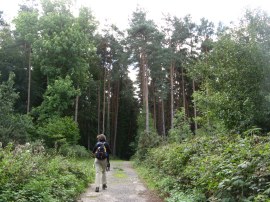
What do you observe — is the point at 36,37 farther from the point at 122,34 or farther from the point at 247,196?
the point at 247,196

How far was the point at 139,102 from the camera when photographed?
183 feet

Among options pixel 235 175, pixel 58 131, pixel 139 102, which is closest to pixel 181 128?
pixel 58 131

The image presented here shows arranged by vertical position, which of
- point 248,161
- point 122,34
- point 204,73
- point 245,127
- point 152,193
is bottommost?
point 152,193

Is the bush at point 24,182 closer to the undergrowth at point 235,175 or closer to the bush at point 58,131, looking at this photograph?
the undergrowth at point 235,175

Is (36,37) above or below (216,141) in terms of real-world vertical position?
above

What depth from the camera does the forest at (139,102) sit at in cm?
716

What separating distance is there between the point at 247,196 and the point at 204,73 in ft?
63.4

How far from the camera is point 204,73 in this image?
78.6 ft

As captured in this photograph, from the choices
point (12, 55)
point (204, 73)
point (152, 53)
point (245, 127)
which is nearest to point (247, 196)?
point (245, 127)

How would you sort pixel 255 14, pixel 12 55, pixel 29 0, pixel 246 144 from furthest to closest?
pixel 29 0, pixel 12 55, pixel 255 14, pixel 246 144

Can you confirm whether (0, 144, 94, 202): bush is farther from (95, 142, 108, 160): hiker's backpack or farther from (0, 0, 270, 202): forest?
(95, 142, 108, 160): hiker's backpack

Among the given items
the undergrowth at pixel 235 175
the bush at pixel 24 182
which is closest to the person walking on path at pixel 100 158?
the bush at pixel 24 182

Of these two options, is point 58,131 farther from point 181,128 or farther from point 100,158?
point 100,158

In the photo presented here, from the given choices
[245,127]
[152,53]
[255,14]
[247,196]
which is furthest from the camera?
[152,53]
